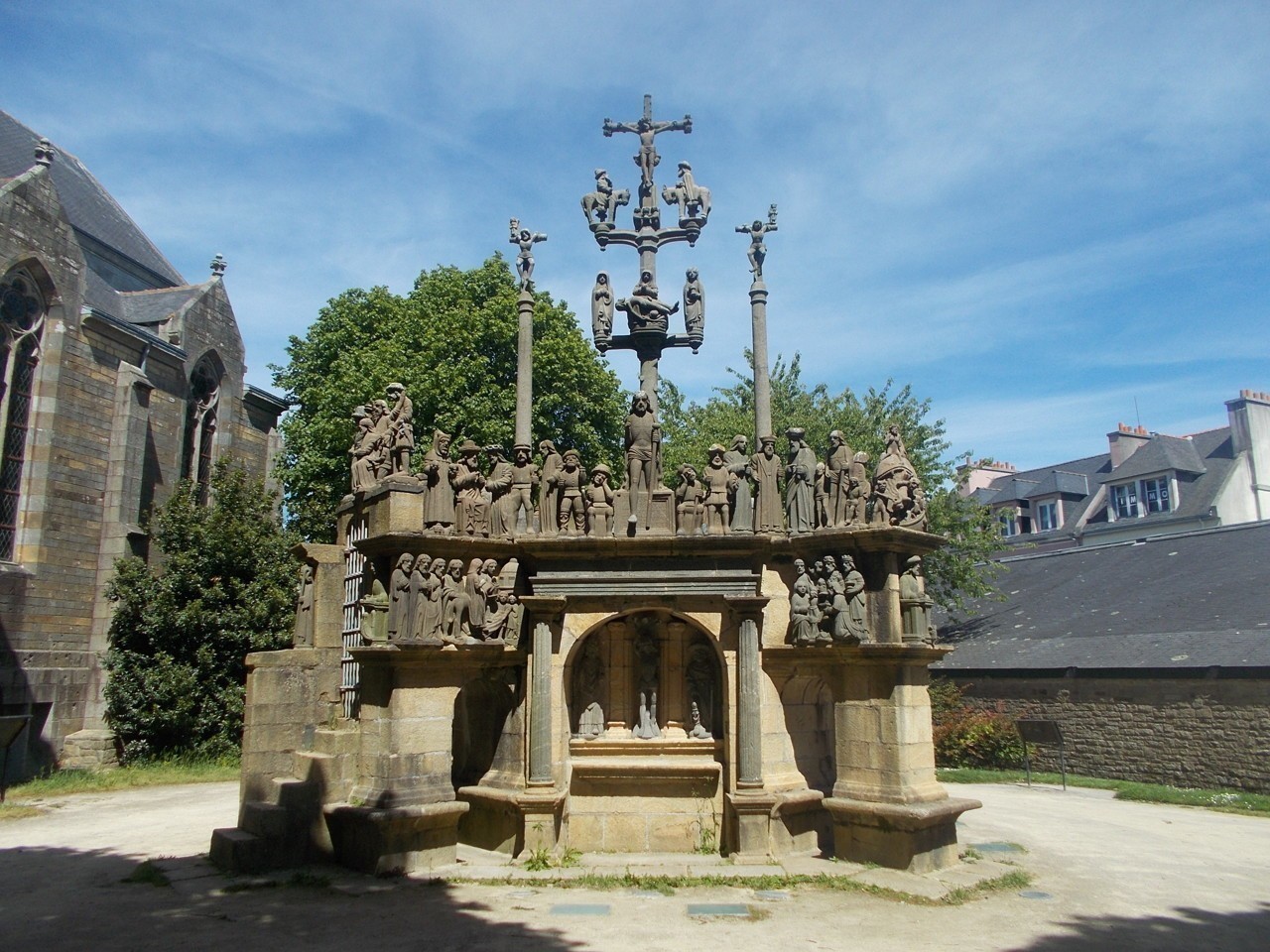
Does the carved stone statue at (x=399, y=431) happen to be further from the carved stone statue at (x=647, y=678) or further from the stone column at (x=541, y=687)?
the carved stone statue at (x=647, y=678)

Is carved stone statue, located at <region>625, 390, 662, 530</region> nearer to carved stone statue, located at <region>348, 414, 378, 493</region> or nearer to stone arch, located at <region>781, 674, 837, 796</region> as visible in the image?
stone arch, located at <region>781, 674, 837, 796</region>

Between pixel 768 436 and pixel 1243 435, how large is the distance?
32522 mm

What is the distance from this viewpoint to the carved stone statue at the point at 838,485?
10.8 meters

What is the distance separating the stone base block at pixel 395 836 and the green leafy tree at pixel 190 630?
12.0 metres

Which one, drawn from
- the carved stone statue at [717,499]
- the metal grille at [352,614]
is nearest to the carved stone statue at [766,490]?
the carved stone statue at [717,499]

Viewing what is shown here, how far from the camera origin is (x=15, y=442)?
20.7 metres

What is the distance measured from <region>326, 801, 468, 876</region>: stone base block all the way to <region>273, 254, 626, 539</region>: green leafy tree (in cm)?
1392

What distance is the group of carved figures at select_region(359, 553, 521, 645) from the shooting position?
10.2 meters

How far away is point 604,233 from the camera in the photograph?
1270 centimetres

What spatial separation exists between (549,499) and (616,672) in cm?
228

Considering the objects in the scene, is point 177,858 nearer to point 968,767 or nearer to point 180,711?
point 180,711

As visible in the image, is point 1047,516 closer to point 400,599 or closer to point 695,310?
point 695,310

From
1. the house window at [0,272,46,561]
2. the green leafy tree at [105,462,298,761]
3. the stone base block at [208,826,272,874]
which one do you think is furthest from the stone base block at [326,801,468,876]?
the house window at [0,272,46,561]

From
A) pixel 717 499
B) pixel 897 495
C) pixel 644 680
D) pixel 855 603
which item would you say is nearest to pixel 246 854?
pixel 644 680
